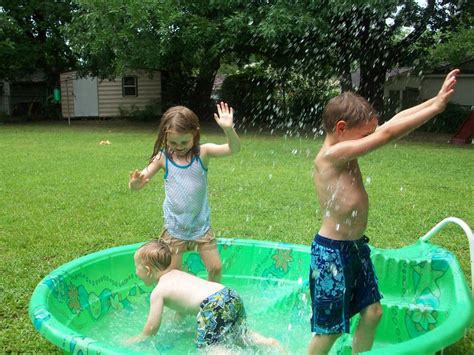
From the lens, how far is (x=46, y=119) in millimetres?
22141

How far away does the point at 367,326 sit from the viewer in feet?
8.22

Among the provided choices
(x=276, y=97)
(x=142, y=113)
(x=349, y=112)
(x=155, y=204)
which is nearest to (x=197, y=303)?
(x=349, y=112)

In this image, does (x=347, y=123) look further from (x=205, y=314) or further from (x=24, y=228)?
(x=24, y=228)

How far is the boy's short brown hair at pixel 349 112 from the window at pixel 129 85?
2074 centimetres

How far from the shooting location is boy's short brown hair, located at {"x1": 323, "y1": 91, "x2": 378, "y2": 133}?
2348mm

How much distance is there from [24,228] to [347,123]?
3.76 meters

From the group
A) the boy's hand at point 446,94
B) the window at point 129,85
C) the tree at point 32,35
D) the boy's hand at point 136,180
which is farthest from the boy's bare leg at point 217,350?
the window at point 129,85

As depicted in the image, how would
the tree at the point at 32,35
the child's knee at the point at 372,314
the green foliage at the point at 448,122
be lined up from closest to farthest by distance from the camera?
the child's knee at the point at 372,314
the green foliage at the point at 448,122
the tree at the point at 32,35

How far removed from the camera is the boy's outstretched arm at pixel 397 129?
212 centimetres

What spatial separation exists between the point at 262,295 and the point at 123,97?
19.6m

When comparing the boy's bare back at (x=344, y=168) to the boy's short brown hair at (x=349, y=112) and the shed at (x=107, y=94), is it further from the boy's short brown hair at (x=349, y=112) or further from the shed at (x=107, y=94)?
the shed at (x=107, y=94)

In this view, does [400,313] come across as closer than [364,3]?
Yes

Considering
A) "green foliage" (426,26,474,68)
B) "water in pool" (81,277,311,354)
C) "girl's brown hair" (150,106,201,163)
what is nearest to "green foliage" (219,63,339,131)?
"green foliage" (426,26,474,68)

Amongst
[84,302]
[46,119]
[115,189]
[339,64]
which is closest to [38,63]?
[46,119]
